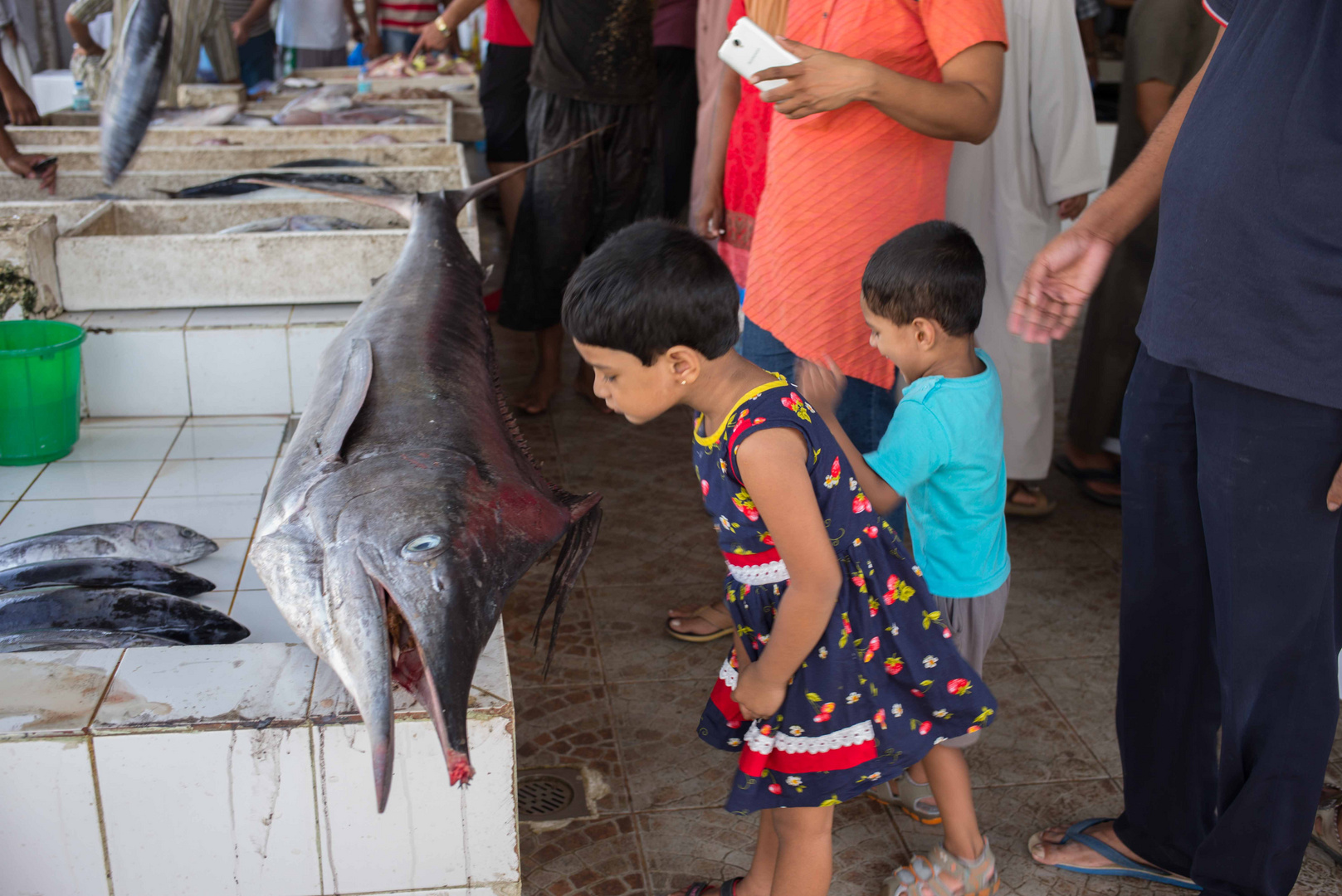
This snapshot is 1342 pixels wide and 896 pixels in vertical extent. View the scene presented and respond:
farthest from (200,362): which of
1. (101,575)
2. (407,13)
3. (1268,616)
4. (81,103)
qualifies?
(407,13)

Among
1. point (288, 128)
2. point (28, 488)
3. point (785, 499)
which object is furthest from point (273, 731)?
point (288, 128)

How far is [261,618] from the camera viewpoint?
212cm

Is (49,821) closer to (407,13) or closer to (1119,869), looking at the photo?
(1119,869)

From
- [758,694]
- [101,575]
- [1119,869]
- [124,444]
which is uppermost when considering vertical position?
[758,694]

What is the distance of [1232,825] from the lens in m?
1.90

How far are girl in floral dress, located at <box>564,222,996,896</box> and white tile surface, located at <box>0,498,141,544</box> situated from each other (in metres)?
1.48

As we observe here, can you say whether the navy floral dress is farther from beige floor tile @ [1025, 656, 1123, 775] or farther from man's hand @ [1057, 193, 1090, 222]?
man's hand @ [1057, 193, 1090, 222]

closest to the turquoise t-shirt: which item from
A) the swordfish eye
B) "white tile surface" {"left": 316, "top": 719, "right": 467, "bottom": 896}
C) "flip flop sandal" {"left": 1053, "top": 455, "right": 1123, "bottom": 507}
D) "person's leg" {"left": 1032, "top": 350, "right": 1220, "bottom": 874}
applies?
"person's leg" {"left": 1032, "top": 350, "right": 1220, "bottom": 874}

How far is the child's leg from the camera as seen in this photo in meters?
1.81

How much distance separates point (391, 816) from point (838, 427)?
3.18ft

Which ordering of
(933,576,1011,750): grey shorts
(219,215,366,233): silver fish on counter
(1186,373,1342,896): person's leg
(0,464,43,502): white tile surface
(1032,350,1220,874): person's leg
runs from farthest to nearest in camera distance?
(219,215,366,233): silver fish on counter → (0,464,43,502): white tile surface → (933,576,1011,750): grey shorts → (1032,350,1220,874): person's leg → (1186,373,1342,896): person's leg

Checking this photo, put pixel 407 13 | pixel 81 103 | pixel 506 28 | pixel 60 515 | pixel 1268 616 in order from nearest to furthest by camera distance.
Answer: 1. pixel 1268 616
2. pixel 60 515
3. pixel 506 28
4. pixel 81 103
5. pixel 407 13

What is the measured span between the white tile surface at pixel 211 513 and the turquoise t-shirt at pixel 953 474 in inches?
59.2

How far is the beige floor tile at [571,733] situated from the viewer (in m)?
2.46
